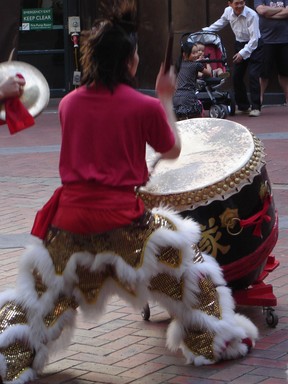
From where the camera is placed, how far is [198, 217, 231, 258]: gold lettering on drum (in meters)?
4.73

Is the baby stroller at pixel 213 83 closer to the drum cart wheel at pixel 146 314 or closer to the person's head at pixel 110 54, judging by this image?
the drum cart wheel at pixel 146 314

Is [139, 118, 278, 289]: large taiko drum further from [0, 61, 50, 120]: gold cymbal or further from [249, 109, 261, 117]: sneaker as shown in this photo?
[249, 109, 261, 117]: sneaker

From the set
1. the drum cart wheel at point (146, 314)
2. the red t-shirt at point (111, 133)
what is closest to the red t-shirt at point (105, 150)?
the red t-shirt at point (111, 133)

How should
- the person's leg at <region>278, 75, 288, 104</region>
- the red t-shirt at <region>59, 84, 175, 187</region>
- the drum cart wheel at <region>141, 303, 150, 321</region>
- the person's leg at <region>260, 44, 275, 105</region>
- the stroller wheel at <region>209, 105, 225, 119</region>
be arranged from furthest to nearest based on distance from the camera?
1. the person's leg at <region>278, 75, 288, 104</region>
2. the person's leg at <region>260, 44, 275, 105</region>
3. the stroller wheel at <region>209, 105, 225, 119</region>
4. the drum cart wheel at <region>141, 303, 150, 321</region>
5. the red t-shirt at <region>59, 84, 175, 187</region>

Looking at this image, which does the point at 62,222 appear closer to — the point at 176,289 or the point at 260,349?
the point at 176,289

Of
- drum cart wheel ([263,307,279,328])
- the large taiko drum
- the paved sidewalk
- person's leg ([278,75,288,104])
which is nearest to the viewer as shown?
the paved sidewalk

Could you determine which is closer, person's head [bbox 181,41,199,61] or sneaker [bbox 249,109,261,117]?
person's head [bbox 181,41,199,61]

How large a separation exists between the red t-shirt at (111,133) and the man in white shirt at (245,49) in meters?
9.65

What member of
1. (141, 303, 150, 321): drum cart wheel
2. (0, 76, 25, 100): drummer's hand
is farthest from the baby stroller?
(0, 76, 25, 100): drummer's hand

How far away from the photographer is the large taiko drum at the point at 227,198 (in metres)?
4.73

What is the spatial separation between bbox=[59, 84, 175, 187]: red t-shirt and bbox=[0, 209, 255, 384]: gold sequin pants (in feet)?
0.81

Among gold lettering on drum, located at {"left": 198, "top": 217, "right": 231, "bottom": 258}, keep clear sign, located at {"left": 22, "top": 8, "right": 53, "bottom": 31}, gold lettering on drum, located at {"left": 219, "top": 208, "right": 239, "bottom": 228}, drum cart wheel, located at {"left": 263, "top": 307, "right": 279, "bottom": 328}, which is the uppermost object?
gold lettering on drum, located at {"left": 219, "top": 208, "right": 239, "bottom": 228}

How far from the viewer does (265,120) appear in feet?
43.8

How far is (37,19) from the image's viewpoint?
16.6 metres
